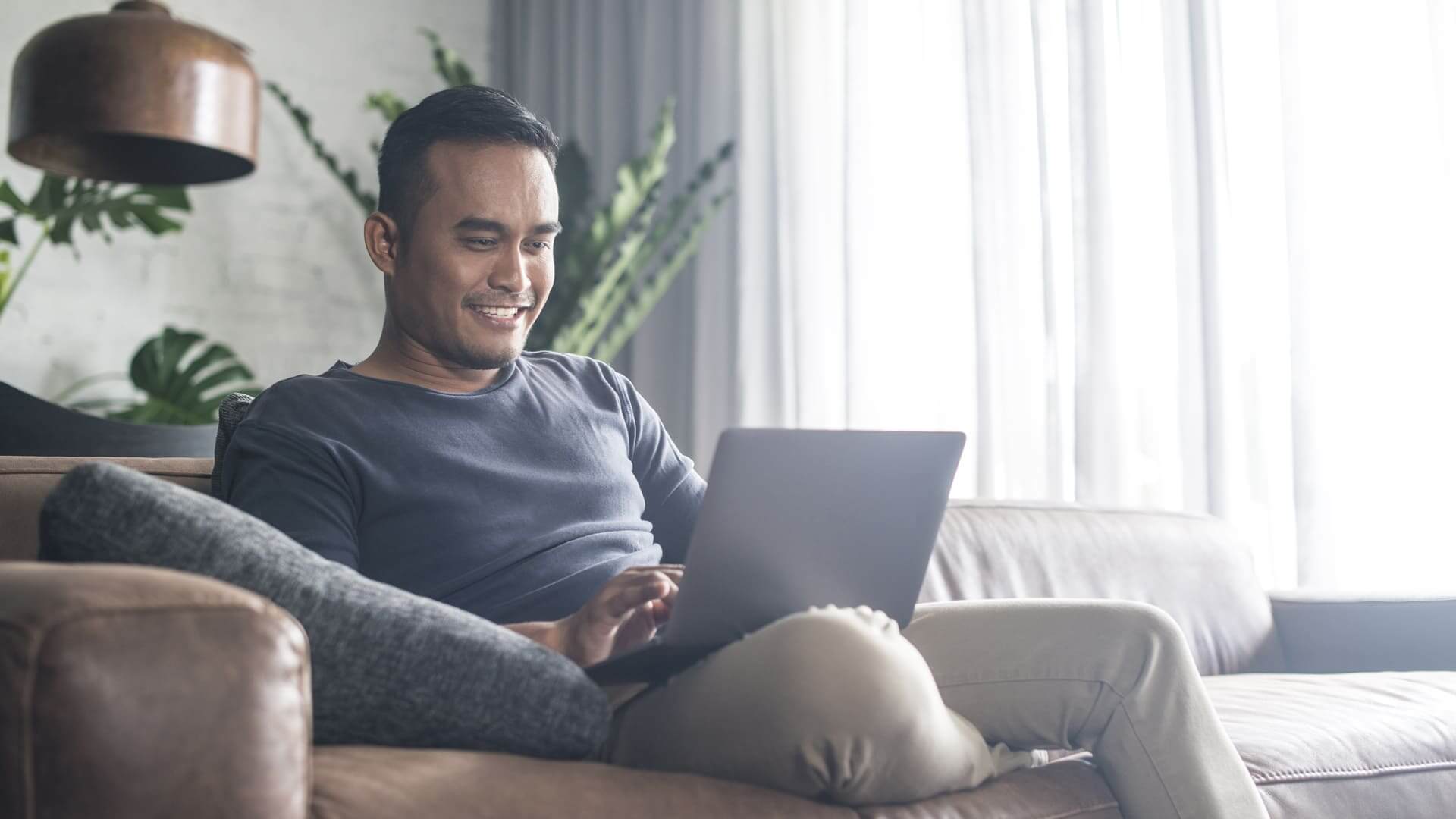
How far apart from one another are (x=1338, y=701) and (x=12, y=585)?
1442 mm

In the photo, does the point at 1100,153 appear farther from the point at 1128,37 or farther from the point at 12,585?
the point at 12,585

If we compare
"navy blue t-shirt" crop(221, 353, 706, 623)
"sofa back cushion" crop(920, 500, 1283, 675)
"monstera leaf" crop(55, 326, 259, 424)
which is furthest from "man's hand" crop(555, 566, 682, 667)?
"monstera leaf" crop(55, 326, 259, 424)

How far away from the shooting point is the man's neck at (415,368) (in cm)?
149

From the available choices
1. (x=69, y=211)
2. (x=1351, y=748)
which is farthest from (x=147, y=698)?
(x=69, y=211)

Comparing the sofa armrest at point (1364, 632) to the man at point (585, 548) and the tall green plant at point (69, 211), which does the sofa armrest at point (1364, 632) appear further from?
the tall green plant at point (69, 211)

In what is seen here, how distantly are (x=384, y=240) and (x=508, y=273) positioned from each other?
162 mm

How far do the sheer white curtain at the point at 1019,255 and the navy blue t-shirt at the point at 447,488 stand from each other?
4.65ft

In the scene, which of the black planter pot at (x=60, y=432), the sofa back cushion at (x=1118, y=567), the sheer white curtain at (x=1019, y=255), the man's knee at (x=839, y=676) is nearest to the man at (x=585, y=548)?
the man's knee at (x=839, y=676)

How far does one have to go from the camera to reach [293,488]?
1242 millimetres

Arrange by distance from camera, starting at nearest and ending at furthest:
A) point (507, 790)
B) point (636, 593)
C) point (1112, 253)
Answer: point (507, 790)
point (636, 593)
point (1112, 253)

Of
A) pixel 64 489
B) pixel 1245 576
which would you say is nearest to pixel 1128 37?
pixel 1245 576

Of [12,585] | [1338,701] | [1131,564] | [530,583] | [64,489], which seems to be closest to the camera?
[12,585]

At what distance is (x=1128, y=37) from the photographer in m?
2.66

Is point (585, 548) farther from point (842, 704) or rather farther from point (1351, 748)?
point (1351, 748)
